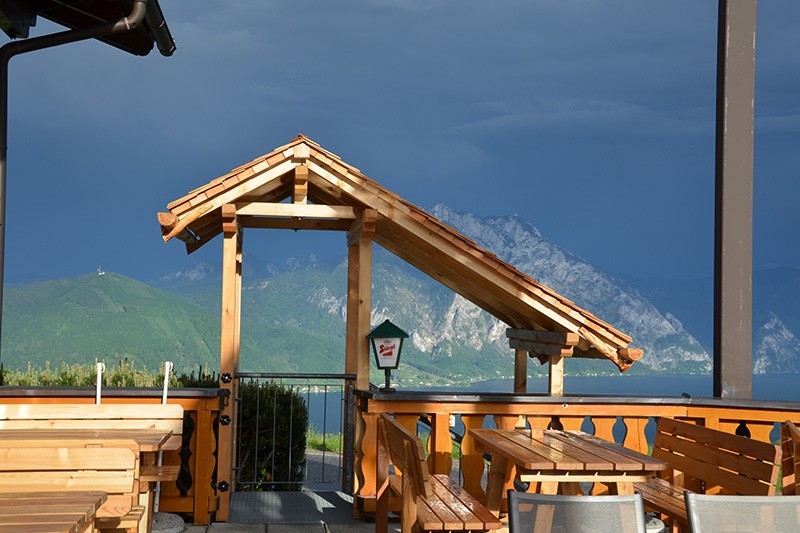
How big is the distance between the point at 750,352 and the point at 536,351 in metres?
1.76

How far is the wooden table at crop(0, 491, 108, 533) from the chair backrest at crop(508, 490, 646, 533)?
147 centimetres

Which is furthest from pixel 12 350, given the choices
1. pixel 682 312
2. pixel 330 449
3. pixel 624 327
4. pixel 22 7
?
pixel 682 312

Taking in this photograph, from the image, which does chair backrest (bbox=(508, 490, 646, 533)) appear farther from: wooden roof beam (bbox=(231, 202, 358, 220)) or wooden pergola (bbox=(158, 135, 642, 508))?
wooden roof beam (bbox=(231, 202, 358, 220))

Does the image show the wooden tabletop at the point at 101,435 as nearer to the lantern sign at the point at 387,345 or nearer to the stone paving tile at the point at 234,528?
the stone paving tile at the point at 234,528

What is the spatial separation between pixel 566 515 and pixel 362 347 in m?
4.43

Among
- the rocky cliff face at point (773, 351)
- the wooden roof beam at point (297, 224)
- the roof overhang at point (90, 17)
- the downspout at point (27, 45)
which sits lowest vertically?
the rocky cliff face at point (773, 351)

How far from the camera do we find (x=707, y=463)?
539 cm

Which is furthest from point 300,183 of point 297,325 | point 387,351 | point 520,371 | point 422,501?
point 297,325

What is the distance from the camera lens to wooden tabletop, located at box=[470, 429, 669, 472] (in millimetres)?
4848

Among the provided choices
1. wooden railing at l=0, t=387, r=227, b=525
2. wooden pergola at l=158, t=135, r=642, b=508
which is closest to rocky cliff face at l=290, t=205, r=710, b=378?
wooden pergola at l=158, t=135, r=642, b=508

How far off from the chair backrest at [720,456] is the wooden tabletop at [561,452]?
1.39 feet

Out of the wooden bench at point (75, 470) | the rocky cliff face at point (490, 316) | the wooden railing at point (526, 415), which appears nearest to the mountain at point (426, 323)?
the rocky cliff face at point (490, 316)

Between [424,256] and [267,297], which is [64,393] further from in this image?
[267,297]

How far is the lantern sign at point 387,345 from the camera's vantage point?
289 inches
